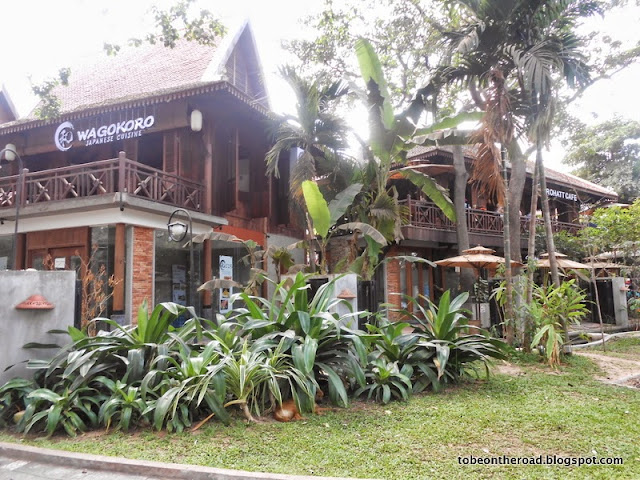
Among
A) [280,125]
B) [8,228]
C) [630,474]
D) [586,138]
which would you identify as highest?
[586,138]

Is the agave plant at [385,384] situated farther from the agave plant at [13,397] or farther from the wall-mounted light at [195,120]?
the wall-mounted light at [195,120]

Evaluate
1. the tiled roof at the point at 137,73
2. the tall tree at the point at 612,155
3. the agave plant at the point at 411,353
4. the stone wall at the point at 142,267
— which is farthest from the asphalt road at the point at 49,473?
the tall tree at the point at 612,155

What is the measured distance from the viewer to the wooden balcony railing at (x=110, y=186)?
10227mm

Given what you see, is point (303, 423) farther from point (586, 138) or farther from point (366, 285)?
point (586, 138)

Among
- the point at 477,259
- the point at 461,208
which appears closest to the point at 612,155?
the point at 461,208

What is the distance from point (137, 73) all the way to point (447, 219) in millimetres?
10741

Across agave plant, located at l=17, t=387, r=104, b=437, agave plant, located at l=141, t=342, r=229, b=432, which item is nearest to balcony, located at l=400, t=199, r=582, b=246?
agave plant, located at l=141, t=342, r=229, b=432

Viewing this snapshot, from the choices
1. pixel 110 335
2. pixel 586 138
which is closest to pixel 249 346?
pixel 110 335

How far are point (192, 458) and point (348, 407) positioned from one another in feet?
5.98

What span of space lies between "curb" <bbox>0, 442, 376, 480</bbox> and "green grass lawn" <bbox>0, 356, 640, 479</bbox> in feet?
0.38

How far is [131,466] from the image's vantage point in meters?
3.66

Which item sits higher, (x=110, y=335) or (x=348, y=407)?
(x=110, y=335)

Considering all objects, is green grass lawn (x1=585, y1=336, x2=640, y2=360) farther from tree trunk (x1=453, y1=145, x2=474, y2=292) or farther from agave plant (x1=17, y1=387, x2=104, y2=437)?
agave plant (x1=17, y1=387, x2=104, y2=437)

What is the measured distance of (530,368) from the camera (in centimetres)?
716
